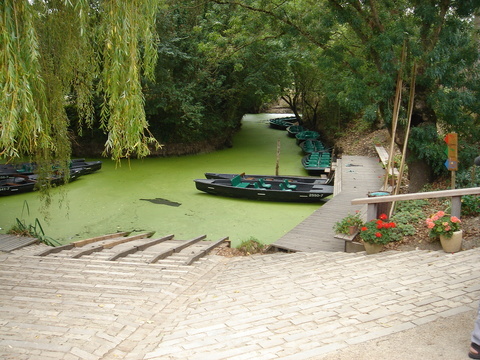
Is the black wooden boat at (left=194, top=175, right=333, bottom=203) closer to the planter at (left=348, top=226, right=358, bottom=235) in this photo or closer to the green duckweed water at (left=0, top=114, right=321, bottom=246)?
the green duckweed water at (left=0, top=114, right=321, bottom=246)

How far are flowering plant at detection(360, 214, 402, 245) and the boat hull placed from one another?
607 centimetres

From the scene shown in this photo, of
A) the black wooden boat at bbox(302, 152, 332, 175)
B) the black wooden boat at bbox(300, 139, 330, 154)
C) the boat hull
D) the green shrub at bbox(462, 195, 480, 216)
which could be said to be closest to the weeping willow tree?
the green shrub at bbox(462, 195, 480, 216)

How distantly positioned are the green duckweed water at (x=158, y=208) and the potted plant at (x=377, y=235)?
3657 millimetres

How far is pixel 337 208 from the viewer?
32.2 feet

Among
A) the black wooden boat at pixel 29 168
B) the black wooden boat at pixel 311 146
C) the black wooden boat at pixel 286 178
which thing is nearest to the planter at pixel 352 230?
the black wooden boat at pixel 286 178

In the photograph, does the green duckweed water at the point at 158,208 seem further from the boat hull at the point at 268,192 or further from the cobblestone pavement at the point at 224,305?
the cobblestone pavement at the point at 224,305

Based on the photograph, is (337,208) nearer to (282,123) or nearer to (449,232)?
(449,232)

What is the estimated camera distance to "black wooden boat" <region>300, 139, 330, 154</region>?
19725mm

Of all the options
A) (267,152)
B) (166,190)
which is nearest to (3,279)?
(166,190)

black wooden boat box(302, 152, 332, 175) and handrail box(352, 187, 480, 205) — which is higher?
handrail box(352, 187, 480, 205)

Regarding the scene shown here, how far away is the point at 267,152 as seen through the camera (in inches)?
819

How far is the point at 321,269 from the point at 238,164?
13.2m

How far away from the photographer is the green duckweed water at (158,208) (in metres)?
10.6

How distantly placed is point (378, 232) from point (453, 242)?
97 cm
